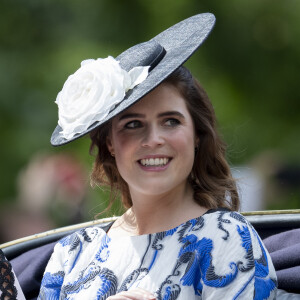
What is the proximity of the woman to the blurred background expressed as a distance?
100 centimetres

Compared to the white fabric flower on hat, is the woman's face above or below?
below

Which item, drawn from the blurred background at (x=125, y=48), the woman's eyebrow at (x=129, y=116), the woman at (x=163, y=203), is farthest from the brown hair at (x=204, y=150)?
the blurred background at (x=125, y=48)

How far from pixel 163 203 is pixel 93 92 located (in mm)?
358

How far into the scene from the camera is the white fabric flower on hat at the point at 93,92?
7.36ft

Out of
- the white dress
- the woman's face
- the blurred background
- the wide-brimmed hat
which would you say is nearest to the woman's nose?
the woman's face

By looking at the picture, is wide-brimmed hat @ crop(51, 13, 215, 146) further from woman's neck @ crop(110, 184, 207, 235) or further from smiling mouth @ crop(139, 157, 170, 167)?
woman's neck @ crop(110, 184, 207, 235)

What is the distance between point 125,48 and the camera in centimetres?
375

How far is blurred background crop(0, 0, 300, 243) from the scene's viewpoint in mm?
Answer: 3639

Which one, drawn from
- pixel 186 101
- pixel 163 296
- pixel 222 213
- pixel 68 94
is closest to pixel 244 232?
pixel 222 213

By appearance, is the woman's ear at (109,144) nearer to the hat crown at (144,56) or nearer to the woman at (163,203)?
the woman at (163,203)

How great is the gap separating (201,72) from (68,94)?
1442 millimetres

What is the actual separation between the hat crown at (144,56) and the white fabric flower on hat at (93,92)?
0.03 meters

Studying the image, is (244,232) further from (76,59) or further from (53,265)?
(76,59)

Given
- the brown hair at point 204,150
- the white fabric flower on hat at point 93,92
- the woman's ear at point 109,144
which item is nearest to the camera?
the white fabric flower on hat at point 93,92
